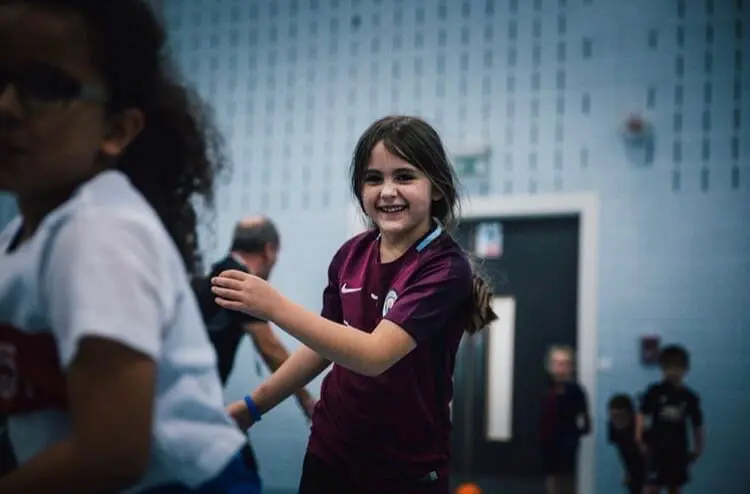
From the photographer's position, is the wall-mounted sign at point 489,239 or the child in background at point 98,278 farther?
the wall-mounted sign at point 489,239

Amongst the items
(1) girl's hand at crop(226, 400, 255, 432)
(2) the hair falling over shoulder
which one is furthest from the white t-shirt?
(2) the hair falling over shoulder

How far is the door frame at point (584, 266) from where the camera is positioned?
479 centimetres

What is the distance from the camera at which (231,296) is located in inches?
39.7

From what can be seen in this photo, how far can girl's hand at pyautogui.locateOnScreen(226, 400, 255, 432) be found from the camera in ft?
4.39

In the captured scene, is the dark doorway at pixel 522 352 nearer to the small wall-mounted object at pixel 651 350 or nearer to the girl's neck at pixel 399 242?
the small wall-mounted object at pixel 651 350

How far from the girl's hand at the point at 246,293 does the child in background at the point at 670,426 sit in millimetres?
3825

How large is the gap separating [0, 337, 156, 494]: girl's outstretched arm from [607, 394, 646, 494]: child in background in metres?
4.30

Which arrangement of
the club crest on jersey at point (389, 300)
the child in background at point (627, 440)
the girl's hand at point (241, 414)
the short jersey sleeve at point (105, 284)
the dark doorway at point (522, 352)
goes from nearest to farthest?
the short jersey sleeve at point (105, 284) → the girl's hand at point (241, 414) → the club crest on jersey at point (389, 300) → the child in background at point (627, 440) → the dark doorway at point (522, 352)

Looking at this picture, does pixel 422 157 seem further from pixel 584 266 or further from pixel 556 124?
pixel 556 124

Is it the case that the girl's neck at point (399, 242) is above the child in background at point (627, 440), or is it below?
above

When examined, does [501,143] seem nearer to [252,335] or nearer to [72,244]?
[252,335]

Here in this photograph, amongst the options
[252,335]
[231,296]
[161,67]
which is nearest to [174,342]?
[161,67]

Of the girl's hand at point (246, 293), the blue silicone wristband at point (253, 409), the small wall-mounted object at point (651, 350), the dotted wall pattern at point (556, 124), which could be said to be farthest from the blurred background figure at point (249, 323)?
the small wall-mounted object at point (651, 350)

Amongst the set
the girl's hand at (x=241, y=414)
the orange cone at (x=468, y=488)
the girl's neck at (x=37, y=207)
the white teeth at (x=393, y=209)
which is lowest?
the orange cone at (x=468, y=488)
